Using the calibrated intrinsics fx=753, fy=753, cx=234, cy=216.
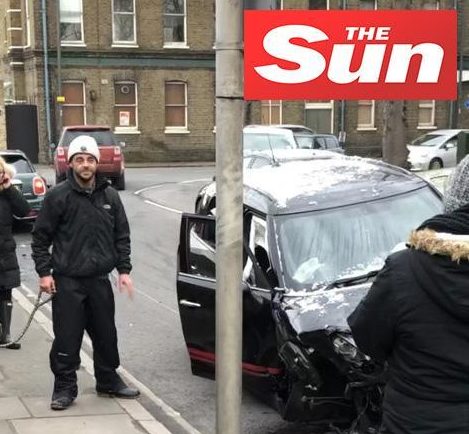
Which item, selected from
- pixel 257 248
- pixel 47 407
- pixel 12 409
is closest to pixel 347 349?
pixel 257 248

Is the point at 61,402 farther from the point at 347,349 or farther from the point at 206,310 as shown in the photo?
the point at 347,349

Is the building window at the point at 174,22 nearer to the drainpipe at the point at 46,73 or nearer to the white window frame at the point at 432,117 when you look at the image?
the drainpipe at the point at 46,73

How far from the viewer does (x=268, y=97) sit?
298cm

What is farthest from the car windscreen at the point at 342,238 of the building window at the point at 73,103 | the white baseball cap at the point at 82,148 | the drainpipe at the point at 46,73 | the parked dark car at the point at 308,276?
the building window at the point at 73,103

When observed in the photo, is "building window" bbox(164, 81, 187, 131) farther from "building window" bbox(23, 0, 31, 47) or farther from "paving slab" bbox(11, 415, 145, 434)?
"paving slab" bbox(11, 415, 145, 434)

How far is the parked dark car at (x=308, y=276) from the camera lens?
160 inches

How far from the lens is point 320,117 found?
3616cm

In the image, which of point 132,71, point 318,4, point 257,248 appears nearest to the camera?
point 257,248

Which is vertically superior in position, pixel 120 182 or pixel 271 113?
pixel 271 113

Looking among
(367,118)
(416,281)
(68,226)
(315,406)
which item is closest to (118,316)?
(68,226)

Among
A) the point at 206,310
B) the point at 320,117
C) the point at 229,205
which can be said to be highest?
the point at 229,205

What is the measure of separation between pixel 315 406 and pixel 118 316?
13.6ft

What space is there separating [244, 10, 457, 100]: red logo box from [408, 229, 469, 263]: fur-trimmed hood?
95 centimetres

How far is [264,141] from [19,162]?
645cm
